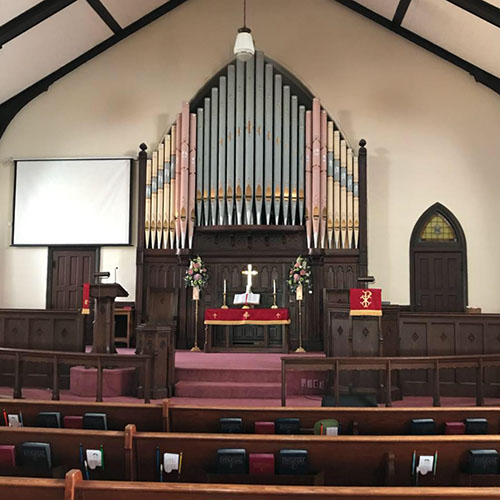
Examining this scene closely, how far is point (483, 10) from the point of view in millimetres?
8031

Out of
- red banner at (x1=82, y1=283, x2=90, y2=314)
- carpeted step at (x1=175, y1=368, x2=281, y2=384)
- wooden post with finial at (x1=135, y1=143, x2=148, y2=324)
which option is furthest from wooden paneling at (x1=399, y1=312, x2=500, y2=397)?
wooden post with finial at (x1=135, y1=143, x2=148, y2=324)

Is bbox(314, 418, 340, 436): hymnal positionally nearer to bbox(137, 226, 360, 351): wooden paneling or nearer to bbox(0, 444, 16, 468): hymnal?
bbox(0, 444, 16, 468): hymnal

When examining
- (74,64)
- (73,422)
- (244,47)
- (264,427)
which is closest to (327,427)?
(264,427)

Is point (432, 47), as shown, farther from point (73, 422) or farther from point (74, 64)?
point (73, 422)

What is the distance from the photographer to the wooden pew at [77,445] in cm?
316

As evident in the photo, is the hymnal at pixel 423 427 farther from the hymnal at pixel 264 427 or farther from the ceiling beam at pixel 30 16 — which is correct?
the ceiling beam at pixel 30 16

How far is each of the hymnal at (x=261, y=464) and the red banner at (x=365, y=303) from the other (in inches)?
149

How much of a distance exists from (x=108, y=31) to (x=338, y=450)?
31.3ft

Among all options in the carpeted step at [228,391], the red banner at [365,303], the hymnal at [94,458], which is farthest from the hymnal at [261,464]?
the carpeted step at [228,391]

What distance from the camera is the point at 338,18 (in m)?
10.6

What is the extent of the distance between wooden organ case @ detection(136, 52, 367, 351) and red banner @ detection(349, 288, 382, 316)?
120 inches

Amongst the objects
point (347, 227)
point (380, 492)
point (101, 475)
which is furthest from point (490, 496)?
point (347, 227)

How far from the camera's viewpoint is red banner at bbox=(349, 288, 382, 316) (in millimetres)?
6594

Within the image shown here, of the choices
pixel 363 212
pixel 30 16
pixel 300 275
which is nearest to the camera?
pixel 30 16
